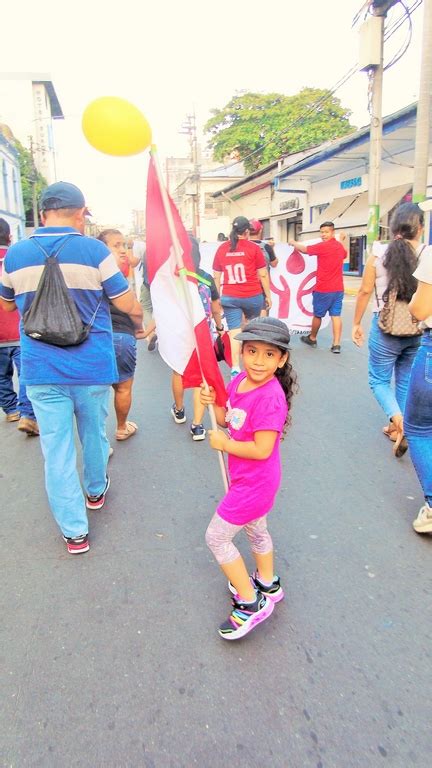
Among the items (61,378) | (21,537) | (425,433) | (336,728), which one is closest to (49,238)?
(61,378)

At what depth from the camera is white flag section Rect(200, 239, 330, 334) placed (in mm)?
8453

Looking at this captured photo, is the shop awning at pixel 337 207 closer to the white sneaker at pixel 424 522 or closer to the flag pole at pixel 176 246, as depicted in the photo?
the white sneaker at pixel 424 522

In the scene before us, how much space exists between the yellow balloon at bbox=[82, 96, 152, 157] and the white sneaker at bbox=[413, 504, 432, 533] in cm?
236

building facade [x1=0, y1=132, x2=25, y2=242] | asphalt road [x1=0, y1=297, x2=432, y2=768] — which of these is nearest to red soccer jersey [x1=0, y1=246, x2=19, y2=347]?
asphalt road [x1=0, y1=297, x2=432, y2=768]

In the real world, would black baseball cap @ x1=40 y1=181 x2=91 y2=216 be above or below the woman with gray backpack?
above

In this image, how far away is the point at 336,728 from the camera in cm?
180

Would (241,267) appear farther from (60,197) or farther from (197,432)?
(60,197)

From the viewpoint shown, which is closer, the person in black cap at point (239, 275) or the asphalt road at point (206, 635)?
the asphalt road at point (206, 635)

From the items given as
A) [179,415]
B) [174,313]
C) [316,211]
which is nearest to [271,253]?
[179,415]

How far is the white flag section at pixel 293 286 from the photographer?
845 cm

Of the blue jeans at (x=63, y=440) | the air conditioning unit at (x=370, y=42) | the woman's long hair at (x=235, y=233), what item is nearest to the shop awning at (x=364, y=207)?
the air conditioning unit at (x=370, y=42)

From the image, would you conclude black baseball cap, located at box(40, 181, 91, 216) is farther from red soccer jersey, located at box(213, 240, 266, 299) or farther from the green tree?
the green tree

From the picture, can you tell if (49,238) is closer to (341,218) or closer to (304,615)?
(304,615)

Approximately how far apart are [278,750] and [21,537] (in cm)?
190
